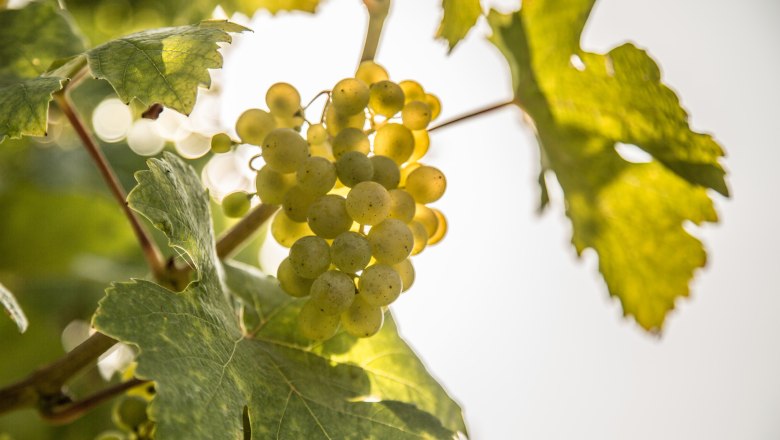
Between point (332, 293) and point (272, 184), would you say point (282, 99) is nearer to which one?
point (272, 184)

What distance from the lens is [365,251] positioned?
29.6 inches

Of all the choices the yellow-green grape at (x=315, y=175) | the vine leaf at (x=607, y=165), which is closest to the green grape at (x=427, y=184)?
the yellow-green grape at (x=315, y=175)

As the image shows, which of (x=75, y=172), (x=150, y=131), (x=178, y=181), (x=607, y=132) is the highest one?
(x=607, y=132)

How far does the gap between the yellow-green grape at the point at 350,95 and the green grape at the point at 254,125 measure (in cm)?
8

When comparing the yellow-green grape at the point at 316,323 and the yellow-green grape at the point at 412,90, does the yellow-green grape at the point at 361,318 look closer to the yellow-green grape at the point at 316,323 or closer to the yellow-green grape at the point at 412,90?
the yellow-green grape at the point at 316,323

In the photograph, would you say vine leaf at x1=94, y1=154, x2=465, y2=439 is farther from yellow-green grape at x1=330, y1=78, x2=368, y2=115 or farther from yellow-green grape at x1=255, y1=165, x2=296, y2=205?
yellow-green grape at x1=330, y1=78, x2=368, y2=115

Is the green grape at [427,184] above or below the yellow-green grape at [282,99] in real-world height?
below

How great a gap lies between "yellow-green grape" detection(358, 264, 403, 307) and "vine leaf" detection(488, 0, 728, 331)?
0.42 meters

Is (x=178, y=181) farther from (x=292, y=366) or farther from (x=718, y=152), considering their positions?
(x=718, y=152)

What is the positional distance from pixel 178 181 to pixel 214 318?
0.13 metres

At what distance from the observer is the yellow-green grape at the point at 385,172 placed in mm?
810

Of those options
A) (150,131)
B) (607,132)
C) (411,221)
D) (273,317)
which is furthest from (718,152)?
(150,131)

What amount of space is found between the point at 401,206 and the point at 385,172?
0.13 feet

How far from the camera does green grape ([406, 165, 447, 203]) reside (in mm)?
834
